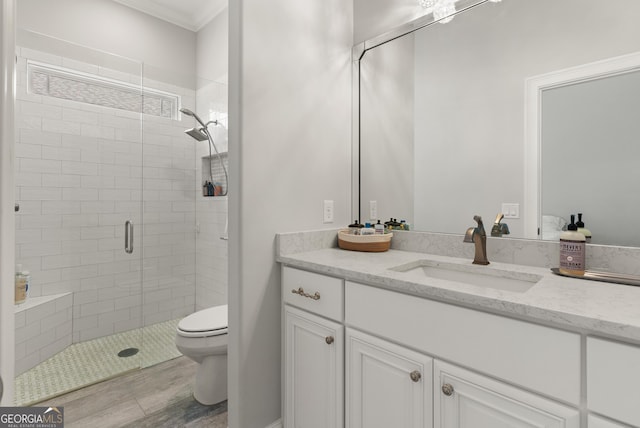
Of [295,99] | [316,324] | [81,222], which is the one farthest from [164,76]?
[316,324]

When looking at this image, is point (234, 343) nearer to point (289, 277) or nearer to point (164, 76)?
point (289, 277)

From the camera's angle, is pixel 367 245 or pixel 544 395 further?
pixel 367 245

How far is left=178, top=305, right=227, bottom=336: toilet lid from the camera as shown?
1.77 meters

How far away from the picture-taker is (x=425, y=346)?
0.98 metres

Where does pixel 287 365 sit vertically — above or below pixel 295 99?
below

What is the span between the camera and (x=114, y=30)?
2.74 metres

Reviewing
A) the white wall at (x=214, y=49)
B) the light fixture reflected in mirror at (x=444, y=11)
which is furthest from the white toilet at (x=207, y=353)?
the white wall at (x=214, y=49)

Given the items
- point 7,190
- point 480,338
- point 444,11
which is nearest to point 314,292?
point 480,338

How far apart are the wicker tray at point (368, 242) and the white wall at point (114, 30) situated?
7.36ft

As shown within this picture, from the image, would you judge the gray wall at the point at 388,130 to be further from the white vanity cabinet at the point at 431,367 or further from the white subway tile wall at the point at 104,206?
the white subway tile wall at the point at 104,206

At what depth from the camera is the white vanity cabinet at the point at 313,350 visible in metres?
1.22

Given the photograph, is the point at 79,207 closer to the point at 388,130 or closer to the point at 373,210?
the point at 373,210

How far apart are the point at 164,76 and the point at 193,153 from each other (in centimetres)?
68

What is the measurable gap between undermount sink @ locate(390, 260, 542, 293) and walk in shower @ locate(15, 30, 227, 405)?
1829mm
